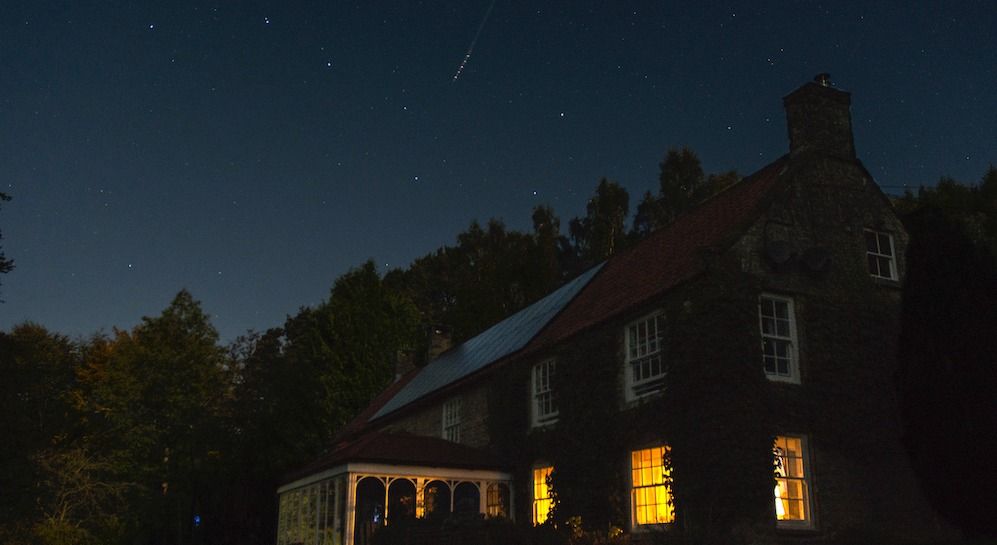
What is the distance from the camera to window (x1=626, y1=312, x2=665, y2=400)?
63.4 ft

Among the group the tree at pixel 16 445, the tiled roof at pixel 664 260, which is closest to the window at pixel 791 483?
the tiled roof at pixel 664 260

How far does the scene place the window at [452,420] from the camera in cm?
2872

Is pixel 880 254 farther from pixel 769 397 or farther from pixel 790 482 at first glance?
pixel 790 482

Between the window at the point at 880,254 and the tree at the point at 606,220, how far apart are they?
116 feet

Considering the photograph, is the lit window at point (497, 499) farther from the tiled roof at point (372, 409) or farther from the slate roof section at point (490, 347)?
the tiled roof at point (372, 409)

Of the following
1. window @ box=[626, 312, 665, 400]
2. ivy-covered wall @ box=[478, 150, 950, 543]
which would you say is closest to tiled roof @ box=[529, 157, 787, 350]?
ivy-covered wall @ box=[478, 150, 950, 543]

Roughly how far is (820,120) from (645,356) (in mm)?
7080

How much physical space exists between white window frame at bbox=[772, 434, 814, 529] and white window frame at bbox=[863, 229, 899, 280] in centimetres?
488

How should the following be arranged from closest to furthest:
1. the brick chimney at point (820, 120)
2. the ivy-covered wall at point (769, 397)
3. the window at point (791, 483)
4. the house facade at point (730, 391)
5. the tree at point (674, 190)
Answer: the ivy-covered wall at point (769, 397) → the window at point (791, 483) → the house facade at point (730, 391) → the brick chimney at point (820, 120) → the tree at point (674, 190)

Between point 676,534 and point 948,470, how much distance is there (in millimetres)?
5401

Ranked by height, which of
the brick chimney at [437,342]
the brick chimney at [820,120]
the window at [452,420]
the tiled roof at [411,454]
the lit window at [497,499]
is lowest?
the lit window at [497,499]

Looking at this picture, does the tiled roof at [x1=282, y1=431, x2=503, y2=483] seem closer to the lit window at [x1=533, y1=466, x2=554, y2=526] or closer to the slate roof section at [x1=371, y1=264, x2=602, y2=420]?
the lit window at [x1=533, y1=466, x2=554, y2=526]

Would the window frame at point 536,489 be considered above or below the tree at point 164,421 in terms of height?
below

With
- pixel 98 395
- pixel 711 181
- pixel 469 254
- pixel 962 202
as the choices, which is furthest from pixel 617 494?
pixel 469 254
